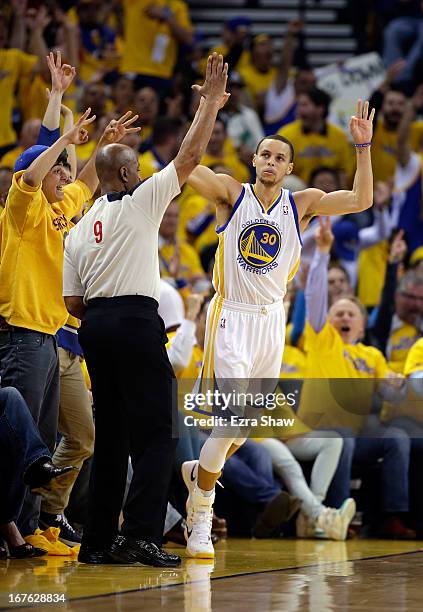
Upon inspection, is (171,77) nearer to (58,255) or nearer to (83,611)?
(58,255)

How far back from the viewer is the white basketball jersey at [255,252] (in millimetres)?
6609

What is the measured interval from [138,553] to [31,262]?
5.56ft

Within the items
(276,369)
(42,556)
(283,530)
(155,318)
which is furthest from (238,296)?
(283,530)

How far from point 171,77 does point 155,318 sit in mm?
8870

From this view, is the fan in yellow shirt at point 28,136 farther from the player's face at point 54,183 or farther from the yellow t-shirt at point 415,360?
the yellow t-shirt at point 415,360

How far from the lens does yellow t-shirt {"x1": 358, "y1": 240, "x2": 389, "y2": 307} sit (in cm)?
1177

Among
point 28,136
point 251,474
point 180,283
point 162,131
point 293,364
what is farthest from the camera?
point 162,131

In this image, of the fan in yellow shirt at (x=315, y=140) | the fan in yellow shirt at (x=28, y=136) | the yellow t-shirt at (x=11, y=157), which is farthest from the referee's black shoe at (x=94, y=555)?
the fan in yellow shirt at (x=315, y=140)

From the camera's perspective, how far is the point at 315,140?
13.2 metres

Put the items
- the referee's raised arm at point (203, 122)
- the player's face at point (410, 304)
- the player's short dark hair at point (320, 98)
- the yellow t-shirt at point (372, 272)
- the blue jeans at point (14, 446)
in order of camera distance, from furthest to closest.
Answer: the player's short dark hair at point (320, 98) → the yellow t-shirt at point (372, 272) → the player's face at point (410, 304) → the blue jeans at point (14, 446) → the referee's raised arm at point (203, 122)

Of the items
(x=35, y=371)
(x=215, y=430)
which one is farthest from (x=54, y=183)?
(x=215, y=430)

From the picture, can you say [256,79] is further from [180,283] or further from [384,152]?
[180,283]

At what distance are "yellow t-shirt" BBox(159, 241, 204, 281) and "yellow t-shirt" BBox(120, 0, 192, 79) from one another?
3412mm

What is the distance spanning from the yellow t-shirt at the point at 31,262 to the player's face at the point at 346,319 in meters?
3.16
